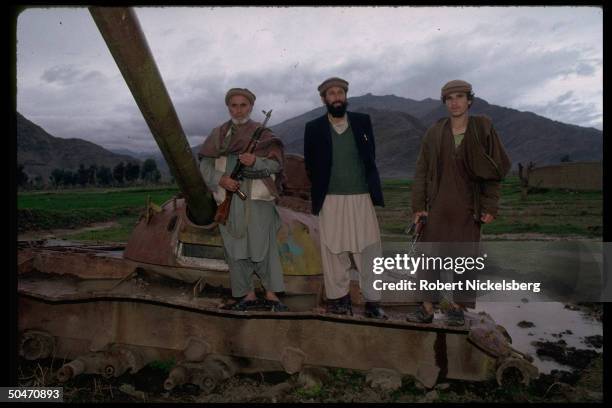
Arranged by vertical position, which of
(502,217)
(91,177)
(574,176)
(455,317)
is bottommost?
(455,317)

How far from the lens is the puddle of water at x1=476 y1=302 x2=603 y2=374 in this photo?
18.1 ft

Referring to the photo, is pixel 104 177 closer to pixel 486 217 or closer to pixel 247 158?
pixel 247 158

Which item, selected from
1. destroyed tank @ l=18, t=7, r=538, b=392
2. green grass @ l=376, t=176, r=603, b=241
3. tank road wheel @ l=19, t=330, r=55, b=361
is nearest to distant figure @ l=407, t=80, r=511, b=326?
destroyed tank @ l=18, t=7, r=538, b=392

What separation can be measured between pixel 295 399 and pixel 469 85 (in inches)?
132

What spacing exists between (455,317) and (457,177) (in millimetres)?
1349

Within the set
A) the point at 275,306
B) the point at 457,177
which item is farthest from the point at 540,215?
the point at 275,306

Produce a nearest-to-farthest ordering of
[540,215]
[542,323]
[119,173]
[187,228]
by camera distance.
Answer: [187,228], [542,323], [540,215], [119,173]

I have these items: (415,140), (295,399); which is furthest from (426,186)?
(415,140)

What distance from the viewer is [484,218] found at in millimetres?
4211

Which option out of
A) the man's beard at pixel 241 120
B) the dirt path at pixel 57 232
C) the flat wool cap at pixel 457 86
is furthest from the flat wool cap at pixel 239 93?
the dirt path at pixel 57 232

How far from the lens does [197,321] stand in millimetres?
4457

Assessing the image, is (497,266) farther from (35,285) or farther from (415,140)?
(415,140)

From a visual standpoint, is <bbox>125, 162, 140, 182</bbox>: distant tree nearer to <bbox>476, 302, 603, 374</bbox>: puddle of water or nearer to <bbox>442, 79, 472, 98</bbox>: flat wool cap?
<bbox>476, 302, 603, 374</bbox>: puddle of water

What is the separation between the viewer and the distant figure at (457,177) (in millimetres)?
4098
